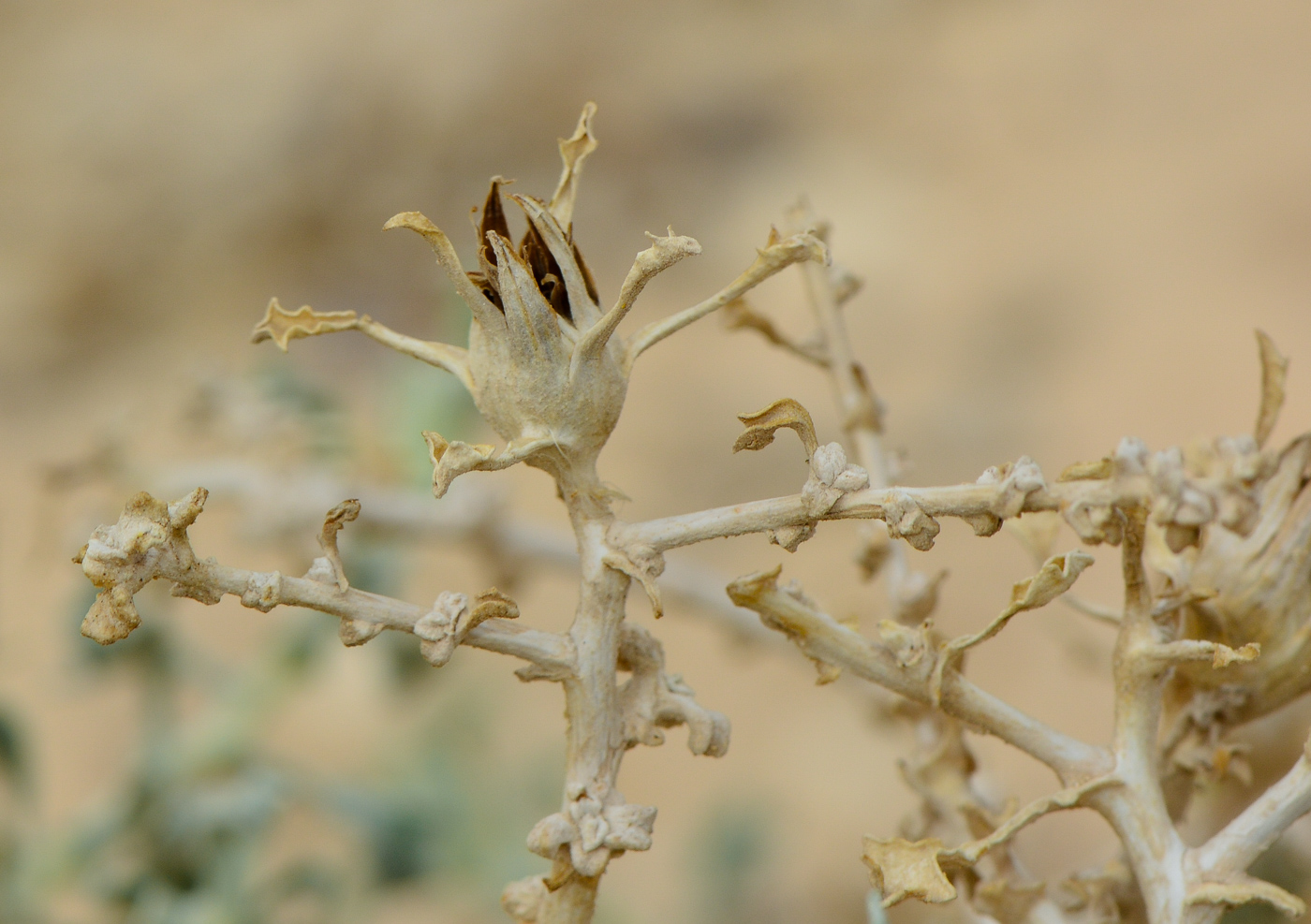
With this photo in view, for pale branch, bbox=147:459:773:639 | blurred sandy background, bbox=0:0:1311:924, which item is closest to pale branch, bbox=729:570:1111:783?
pale branch, bbox=147:459:773:639

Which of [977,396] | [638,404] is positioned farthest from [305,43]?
[977,396]

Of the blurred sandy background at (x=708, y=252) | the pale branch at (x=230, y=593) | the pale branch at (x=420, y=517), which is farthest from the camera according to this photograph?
the blurred sandy background at (x=708, y=252)

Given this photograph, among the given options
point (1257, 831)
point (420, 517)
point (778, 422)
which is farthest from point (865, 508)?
point (420, 517)

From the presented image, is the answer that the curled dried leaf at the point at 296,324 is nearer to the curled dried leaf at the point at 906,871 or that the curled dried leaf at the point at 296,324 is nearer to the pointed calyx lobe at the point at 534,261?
the pointed calyx lobe at the point at 534,261

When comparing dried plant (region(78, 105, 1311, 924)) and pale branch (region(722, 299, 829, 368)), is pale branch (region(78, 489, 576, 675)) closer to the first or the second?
dried plant (region(78, 105, 1311, 924))

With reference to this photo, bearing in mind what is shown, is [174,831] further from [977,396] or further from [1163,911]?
[977,396]

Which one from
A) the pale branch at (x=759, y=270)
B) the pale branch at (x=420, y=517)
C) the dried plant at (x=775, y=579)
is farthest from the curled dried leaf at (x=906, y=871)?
the pale branch at (x=420, y=517)

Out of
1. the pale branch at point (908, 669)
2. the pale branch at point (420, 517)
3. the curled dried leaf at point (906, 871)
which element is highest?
the pale branch at point (420, 517)
